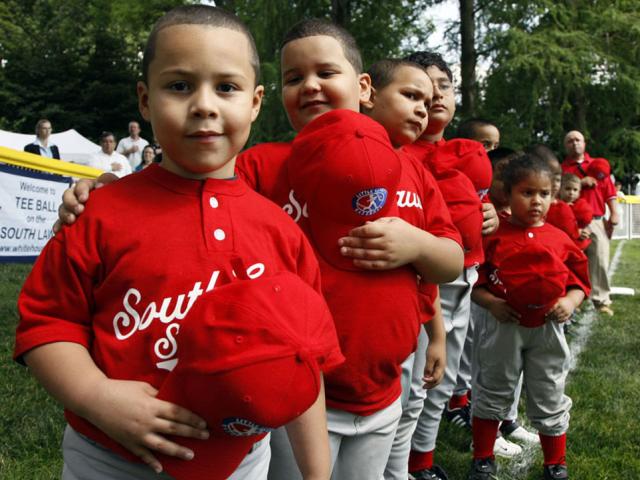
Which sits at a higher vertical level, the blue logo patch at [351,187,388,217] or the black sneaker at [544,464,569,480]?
the blue logo patch at [351,187,388,217]

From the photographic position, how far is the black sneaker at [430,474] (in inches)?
116

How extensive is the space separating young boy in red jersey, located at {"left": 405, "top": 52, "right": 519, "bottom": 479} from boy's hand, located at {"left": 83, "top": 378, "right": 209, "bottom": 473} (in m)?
→ 1.66

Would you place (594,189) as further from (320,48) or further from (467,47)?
(467,47)

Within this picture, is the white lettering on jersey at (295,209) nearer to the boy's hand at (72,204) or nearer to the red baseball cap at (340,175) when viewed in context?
the red baseball cap at (340,175)

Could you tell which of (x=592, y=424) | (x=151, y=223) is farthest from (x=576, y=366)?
(x=151, y=223)

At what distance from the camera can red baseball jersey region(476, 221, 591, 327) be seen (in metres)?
3.16

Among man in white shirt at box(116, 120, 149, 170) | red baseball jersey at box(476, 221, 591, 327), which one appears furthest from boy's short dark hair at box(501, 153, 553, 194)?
man in white shirt at box(116, 120, 149, 170)

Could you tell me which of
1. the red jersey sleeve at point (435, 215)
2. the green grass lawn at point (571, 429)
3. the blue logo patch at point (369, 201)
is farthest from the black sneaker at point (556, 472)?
the blue logo patch at point (369, 201)

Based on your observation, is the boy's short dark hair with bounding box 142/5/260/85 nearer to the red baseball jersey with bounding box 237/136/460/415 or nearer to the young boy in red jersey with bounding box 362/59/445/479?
the red baseball jersey with bounding box 237/136/460/415

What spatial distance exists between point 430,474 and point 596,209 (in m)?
6.13

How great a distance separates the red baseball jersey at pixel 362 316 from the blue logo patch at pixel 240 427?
562 millimetres

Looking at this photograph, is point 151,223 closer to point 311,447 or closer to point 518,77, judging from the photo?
point 311,447

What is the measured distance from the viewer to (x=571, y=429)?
3.76 metres

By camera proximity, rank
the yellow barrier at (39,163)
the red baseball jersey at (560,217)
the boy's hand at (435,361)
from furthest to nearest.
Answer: the yellow barrier at (39,163), the red baseball jersey at (560,217), the boy's hand at (435,361)
